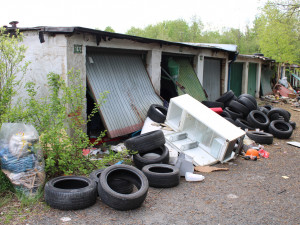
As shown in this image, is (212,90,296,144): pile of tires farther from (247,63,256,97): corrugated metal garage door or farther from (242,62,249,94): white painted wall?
(247,63,256,97): corrugated metal garage door

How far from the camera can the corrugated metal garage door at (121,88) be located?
7.60 m

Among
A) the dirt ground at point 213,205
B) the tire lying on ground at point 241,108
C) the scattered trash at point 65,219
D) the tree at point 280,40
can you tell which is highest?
the tree at point 280,40

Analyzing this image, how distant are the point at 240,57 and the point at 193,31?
39.3 m

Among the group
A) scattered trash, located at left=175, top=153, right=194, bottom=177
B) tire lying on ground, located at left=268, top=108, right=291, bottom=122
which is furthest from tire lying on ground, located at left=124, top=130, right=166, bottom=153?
tire lying on ground, located at left=268, top=108, right=291, bottom=122

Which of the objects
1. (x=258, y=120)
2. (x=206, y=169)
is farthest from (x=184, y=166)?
(x=258, y=120)

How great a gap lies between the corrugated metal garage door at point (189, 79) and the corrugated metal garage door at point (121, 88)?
7.52ft

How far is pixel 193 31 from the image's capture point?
54.8 m

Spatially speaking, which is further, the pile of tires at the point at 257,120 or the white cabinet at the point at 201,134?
the pile of tires at the point at 257,120

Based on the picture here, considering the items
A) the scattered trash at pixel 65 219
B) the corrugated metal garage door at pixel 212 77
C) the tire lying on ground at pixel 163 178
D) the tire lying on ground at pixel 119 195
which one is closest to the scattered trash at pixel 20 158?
the scattered trash at pixel 65 219

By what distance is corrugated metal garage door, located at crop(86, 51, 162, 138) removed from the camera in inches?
299

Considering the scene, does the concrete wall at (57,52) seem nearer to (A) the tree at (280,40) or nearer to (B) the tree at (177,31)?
(A) the tree at (280,40)

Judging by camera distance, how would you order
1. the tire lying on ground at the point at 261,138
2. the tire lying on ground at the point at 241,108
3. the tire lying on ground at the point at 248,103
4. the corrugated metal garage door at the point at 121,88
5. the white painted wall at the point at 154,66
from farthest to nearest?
the tire lying on ground at the point at 248,103 → the tire lying on ground at the point at 241,108 → the white painted wall at the point at 154,66 → the tire lying on ground at the point at 261,138 → the corrugated metal garage door at the point at 121,88

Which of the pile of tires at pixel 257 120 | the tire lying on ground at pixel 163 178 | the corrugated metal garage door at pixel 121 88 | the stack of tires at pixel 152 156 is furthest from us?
the pile of tires at pixel 257 120

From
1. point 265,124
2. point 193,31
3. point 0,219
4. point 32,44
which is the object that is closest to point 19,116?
point 0,219
